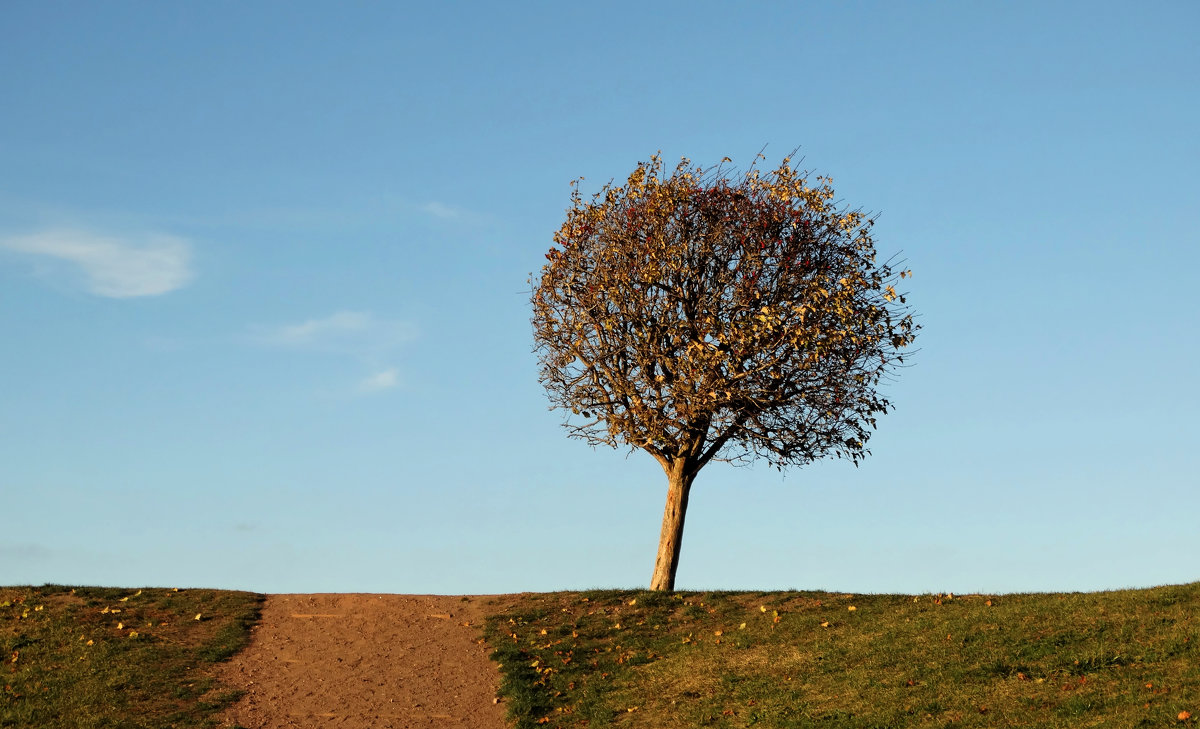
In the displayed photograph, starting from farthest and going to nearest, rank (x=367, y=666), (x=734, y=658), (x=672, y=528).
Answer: (x=672, y=528)
(x=367, y=666)
(x=734, y=658)

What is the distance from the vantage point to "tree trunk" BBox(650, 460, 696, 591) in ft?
110

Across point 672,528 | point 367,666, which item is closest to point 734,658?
point 672,528

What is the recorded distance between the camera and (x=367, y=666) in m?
26.9

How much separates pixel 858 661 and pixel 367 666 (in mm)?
12199

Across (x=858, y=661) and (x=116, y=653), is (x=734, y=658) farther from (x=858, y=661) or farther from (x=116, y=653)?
(x=116, y=653)

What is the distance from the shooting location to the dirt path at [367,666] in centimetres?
2391

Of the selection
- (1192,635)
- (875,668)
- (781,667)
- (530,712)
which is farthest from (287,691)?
(1192,635)

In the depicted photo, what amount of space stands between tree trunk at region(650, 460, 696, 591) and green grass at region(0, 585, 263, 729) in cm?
1248

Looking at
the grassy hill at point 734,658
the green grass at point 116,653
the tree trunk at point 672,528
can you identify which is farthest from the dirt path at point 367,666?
the tree trunk at point 672,528

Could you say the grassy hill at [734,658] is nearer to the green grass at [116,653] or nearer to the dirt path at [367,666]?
the green grass at [116,653]

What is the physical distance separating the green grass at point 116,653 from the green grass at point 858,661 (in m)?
7.47

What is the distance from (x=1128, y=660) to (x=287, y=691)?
18.9 meters

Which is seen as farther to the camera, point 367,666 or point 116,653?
point 116,653

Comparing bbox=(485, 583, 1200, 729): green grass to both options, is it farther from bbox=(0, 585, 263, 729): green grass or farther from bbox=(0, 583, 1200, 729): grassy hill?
bbox=(0, 585, 263, 729): green grass
